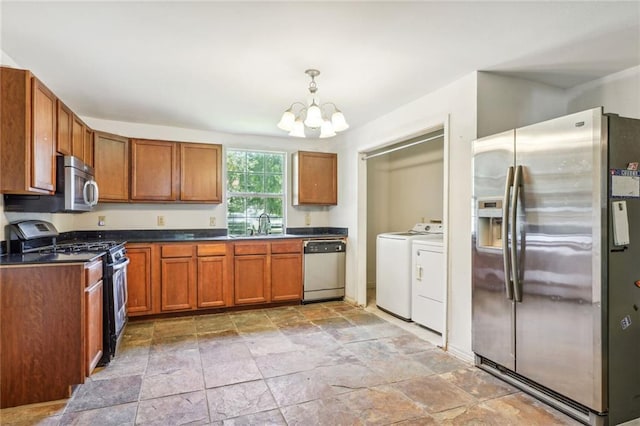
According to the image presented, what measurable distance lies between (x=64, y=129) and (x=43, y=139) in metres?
0.51

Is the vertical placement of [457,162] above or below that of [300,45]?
below

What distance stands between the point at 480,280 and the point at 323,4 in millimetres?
2141

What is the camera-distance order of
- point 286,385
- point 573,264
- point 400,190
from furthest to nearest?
point 400,190 < point 286,385 < point 573,264

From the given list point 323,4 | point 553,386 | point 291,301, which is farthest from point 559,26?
point 291,301

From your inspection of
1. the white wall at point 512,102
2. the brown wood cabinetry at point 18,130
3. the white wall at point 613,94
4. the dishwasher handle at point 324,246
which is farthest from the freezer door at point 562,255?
the brown wood cabinetry at point 18,130

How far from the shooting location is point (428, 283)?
3502 mm

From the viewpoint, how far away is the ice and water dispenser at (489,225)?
2.53 meters

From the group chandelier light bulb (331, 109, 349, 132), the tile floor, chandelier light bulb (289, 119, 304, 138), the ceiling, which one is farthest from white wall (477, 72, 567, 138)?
the tile floor

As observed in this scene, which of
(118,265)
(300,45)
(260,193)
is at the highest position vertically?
(300,45)

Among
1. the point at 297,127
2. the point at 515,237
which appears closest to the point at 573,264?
the point at 515,237

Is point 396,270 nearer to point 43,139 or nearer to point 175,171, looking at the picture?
point 175,171

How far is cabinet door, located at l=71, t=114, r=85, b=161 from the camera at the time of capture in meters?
3.11

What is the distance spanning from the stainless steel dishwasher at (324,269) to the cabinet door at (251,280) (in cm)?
54

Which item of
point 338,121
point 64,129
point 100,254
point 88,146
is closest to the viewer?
point 100,254
